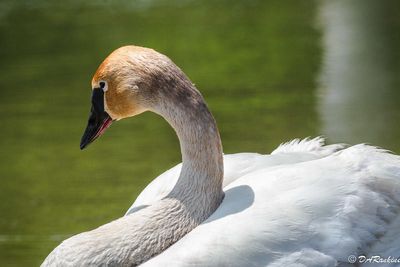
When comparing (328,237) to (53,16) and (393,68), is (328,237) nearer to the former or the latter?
(393,68)

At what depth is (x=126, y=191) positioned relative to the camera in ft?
16.5

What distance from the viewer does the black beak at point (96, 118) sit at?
3438 mm

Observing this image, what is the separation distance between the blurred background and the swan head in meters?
1.19

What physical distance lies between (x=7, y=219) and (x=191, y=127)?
179cm

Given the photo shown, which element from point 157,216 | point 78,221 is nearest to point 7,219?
point 78,221

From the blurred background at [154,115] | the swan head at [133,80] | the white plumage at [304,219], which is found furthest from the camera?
the blurred background at [154,115]

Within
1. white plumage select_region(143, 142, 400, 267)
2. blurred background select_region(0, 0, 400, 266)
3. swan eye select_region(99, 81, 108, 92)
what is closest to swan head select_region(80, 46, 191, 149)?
swan eye select_region(99, 81, 108, 92)

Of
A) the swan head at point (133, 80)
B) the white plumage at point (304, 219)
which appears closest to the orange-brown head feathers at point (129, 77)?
the swan head at point (133, 80)

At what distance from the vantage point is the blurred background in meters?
5.14

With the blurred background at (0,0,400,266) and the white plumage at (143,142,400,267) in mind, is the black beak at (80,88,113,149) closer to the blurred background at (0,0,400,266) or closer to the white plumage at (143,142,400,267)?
the white plumage at (143,142,400,267)

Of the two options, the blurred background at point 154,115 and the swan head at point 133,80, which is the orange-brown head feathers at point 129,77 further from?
the blurred background at point 154,115

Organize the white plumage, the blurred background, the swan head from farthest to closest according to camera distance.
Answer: the blurred background, the swan head, the white plumage

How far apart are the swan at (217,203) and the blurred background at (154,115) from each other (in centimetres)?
107

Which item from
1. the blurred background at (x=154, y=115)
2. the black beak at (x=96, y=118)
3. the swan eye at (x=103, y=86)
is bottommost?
the blurred background at (x=154, y=115)
